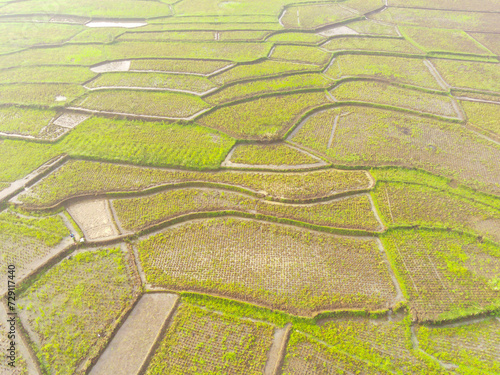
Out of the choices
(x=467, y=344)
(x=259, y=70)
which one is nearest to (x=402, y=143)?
(x=467, y=344)

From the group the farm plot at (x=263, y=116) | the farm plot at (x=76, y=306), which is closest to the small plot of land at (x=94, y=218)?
the farm plot at (x=76, y=306)

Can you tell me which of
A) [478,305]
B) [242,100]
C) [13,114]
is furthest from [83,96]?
[478,305]

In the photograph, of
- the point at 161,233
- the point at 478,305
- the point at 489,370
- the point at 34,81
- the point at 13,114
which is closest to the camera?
the point at 489,370

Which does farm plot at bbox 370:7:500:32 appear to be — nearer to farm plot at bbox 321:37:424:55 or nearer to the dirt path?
farm plot at bbox 321:37:424:55

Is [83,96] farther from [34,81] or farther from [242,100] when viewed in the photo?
Answer: [242,100]

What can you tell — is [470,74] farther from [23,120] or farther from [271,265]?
[23,120]
